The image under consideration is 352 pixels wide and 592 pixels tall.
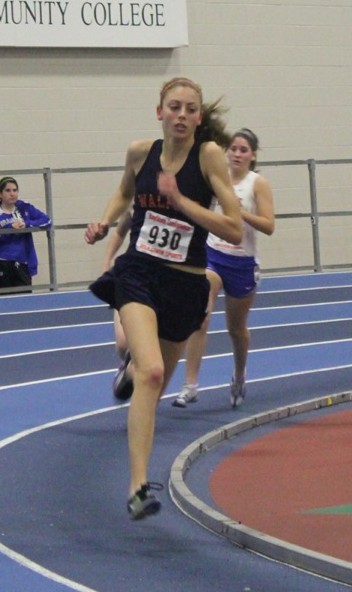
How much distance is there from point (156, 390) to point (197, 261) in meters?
0.73

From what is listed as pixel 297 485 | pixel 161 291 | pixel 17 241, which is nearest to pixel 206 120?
pixel 161 291

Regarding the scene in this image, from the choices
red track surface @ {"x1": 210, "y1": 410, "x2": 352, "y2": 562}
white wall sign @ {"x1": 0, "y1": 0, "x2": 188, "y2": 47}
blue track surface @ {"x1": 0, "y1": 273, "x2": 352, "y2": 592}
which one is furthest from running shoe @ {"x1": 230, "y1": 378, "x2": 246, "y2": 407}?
white wall sign @ {"x1": 0, "y1": 0, "x2": 188, "y2": 47}

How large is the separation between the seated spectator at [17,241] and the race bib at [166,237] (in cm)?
1072

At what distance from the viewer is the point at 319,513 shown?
6988 mm

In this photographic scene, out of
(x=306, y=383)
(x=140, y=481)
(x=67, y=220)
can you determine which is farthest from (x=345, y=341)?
(x=140, y=481)

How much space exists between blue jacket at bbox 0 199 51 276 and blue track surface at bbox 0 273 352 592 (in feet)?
1.94

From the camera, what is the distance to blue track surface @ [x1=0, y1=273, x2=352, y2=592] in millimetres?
5992

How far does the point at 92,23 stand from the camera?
1945 centimetres

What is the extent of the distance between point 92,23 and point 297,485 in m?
12.7

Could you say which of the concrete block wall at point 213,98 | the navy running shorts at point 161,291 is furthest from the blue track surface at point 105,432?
the concrete block wall at point 213,98

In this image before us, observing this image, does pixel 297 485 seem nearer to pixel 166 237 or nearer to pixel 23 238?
pixel 166 237

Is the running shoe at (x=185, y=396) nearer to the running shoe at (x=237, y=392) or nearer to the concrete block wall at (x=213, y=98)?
the running shoe at (x=237, y=392)

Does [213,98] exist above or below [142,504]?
above

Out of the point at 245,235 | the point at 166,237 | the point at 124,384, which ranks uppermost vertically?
the point at 166,237
